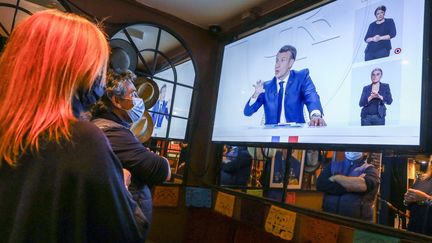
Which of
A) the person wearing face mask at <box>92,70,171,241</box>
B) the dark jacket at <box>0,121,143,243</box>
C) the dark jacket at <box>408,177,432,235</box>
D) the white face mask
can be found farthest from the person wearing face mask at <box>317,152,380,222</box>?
the dark jacket at <box>0,121,143,243</box>

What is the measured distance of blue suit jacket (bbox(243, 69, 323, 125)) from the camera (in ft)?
5.54

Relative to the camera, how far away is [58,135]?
569mm

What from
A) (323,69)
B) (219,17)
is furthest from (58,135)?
(219,17)

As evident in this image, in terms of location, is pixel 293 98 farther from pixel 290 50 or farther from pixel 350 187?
pixel 350 187

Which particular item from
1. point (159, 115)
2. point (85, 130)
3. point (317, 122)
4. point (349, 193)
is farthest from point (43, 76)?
point (159, 115)

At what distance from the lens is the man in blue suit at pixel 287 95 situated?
168cm

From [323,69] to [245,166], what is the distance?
3.43 feet

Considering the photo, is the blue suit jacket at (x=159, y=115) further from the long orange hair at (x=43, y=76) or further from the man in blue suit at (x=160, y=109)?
the long orange hair at (x=43, y=76)

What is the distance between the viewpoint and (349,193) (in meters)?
1.65

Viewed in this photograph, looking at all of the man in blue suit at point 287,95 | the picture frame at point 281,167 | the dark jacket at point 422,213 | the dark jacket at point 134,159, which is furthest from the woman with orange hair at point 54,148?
the picture frame at point 281,167

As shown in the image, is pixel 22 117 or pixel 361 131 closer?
pixel 22 117

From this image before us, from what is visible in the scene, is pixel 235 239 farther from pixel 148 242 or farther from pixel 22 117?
pixel 22 117

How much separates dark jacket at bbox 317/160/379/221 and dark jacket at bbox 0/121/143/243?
1369 millimetres

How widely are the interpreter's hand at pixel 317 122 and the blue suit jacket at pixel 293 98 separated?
1.9 inches
